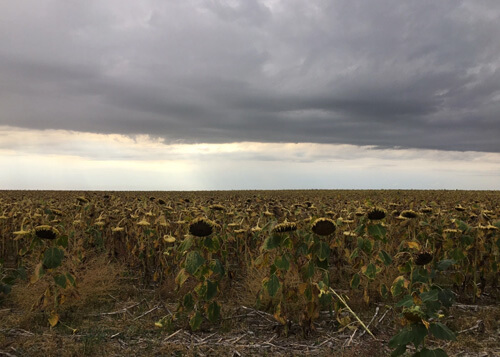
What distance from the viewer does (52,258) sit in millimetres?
6359

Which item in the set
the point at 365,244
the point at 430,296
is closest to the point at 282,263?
the point at 365,244

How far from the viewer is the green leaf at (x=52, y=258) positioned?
633 cm

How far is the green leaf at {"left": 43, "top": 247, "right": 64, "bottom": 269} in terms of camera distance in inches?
249

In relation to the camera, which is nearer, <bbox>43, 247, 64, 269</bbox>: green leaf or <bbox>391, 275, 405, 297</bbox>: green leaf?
<bbox>391, 275, 405, 297</bbox>: green leaf

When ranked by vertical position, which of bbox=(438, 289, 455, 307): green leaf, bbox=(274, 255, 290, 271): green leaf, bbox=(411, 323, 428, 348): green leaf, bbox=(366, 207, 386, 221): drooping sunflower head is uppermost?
bbox=(366, 207, 386, 221): drooping sunflower head

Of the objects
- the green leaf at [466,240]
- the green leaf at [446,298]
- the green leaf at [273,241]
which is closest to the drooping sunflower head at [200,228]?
the green leaf at [273,241]

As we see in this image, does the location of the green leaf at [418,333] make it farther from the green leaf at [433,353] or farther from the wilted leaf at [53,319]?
the wilted leaf at [53,319]

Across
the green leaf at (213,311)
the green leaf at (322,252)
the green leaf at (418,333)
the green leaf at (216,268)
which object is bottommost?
the green leaf at (213,311)

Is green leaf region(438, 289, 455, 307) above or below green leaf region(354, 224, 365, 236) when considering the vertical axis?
below

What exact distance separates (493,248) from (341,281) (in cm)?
317

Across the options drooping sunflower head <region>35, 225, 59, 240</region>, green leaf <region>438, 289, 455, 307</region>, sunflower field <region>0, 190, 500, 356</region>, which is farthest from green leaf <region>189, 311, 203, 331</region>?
green leaf <region>438, 289, 455, 307</region>

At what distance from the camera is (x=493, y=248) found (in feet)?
27.8

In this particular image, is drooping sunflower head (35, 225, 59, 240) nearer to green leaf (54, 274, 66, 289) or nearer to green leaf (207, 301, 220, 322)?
green leaf (54, 274, 66, 289)

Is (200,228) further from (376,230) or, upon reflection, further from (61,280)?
(376,230)
